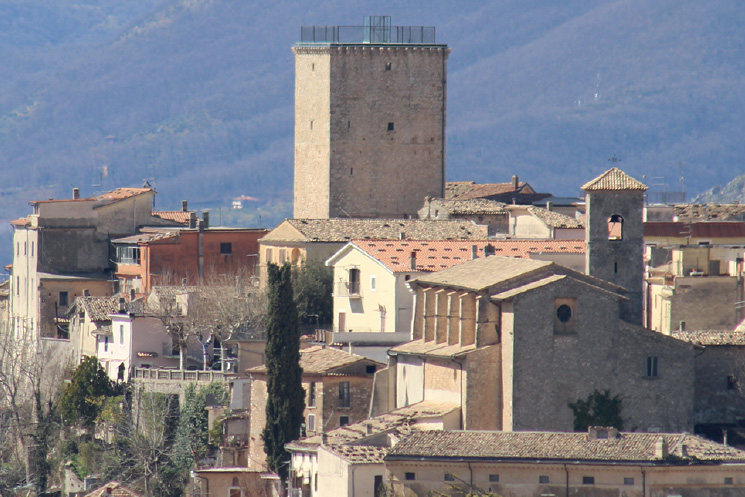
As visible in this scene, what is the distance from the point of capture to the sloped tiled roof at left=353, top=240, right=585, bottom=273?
58.1 meters

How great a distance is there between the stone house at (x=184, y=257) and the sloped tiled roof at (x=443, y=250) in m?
11.9

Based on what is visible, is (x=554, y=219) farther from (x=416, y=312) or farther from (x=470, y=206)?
(x=416, y=312)

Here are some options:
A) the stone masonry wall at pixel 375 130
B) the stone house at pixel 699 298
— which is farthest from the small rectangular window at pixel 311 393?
the stone masonry wall at pixel 375 130

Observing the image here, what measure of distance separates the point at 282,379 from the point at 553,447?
34.0 ft

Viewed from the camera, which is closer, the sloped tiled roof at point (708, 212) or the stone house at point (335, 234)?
the stone house at point (335, 234)

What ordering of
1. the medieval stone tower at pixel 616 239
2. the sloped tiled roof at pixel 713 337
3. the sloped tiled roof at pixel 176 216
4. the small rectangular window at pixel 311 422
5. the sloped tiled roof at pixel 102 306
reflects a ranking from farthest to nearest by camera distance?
the sloped tiled roof at pixel 176 216, the sloped tiled roof at pixel 102 306, the small rectangular window at pixel 311 422, the medieval stone tower at pixel 616 239, the sloped tiled roof at pixel 713 337

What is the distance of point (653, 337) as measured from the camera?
46031 millimetres

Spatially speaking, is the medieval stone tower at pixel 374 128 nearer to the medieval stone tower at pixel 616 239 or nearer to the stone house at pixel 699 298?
the stone house at pixel 699 298

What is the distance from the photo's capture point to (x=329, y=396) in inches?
2003

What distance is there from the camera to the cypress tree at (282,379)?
48781 millimetres

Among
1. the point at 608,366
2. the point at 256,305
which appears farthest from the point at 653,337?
the point at 256,305

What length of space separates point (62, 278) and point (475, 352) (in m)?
32.1

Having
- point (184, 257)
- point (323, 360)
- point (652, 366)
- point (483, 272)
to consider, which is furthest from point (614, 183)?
point (184, 257)

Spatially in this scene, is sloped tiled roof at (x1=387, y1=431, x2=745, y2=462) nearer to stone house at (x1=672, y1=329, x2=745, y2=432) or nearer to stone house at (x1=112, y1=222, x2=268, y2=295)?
stone house at (x1=672, y1=329, x2=745, y2=432)
